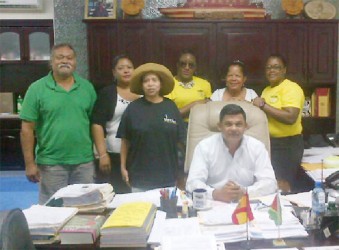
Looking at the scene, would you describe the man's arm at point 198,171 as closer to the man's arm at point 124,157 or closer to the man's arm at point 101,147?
the man's arm at point 124,157

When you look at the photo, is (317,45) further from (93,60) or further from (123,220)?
(123,220)

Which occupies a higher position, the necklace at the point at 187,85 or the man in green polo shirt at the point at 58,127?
the necklace at the point at 187,85

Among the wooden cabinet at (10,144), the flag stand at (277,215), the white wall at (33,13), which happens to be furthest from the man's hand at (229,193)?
the white wall at (33,13)

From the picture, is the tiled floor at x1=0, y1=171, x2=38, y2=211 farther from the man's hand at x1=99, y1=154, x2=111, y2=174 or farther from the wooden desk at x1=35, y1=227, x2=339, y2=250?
the wooden desk at x1=35, y1=227, x2=339, y2=250

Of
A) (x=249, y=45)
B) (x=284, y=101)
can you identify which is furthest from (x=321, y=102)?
(x=284, y=101)

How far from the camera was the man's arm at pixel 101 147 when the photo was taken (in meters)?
3.12

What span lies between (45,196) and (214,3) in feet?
7.68

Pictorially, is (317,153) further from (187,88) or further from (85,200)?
(85,200)

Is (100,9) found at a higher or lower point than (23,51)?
higher

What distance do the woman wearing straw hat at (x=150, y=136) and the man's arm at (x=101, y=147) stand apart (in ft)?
0.61

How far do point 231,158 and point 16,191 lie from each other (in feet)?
10.8

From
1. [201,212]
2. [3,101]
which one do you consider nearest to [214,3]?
[201,212]

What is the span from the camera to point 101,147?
124 inches

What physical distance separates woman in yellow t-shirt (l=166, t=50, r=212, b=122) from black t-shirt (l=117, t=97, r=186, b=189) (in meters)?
0.63
